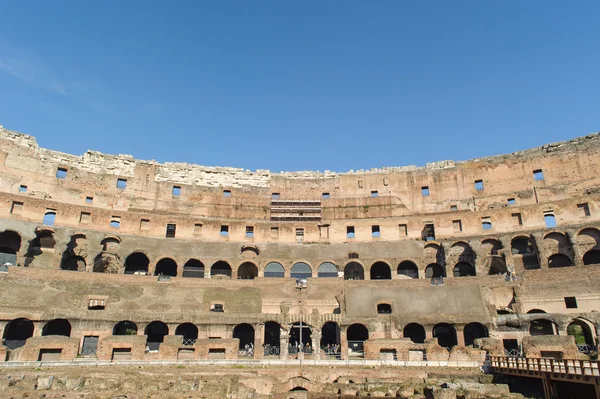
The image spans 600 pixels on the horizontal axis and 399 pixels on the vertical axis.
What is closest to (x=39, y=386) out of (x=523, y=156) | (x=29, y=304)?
(x=29, y=304)

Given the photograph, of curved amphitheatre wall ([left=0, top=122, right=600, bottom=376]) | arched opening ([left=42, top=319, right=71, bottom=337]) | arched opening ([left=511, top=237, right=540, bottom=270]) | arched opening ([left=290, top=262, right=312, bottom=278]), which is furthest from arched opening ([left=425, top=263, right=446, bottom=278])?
arched opening ([left=42, top=319, right=71, bottom=337])

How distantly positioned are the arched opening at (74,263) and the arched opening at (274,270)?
52.6ft

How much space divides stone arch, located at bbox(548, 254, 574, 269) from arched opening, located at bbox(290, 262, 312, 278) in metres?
20.6

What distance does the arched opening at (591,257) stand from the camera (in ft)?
116

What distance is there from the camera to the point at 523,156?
1843 inches

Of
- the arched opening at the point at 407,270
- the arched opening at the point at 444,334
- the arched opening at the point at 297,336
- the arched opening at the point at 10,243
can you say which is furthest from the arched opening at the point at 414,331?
the arched opening at the point at 10,243

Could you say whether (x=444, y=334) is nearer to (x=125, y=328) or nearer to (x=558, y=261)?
(x=558, y=261)

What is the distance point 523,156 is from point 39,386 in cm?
4724

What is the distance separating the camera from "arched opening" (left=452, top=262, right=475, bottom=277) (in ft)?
129

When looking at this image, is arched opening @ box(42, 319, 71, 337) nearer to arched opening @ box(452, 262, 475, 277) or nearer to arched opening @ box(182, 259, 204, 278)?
arched opening @ box(182, 259, 204, 278)

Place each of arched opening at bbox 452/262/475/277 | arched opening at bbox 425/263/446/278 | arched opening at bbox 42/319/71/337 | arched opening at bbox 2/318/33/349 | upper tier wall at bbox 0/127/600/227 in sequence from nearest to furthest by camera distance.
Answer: arched opening at bbox 2/318/33/349 → arched opening at bbox 42/319/71/337 → arched opening at bbox 452/262/475/277 → arched opening at bbox 425/263/446/278 → upper tier wall at bbox 0/127/600/227

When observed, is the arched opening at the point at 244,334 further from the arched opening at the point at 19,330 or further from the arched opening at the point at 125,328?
the arched opening at the point at 19,330

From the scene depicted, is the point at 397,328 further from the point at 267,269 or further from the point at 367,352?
the point at 267,269

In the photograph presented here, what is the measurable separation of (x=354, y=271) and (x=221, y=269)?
12605 mm
